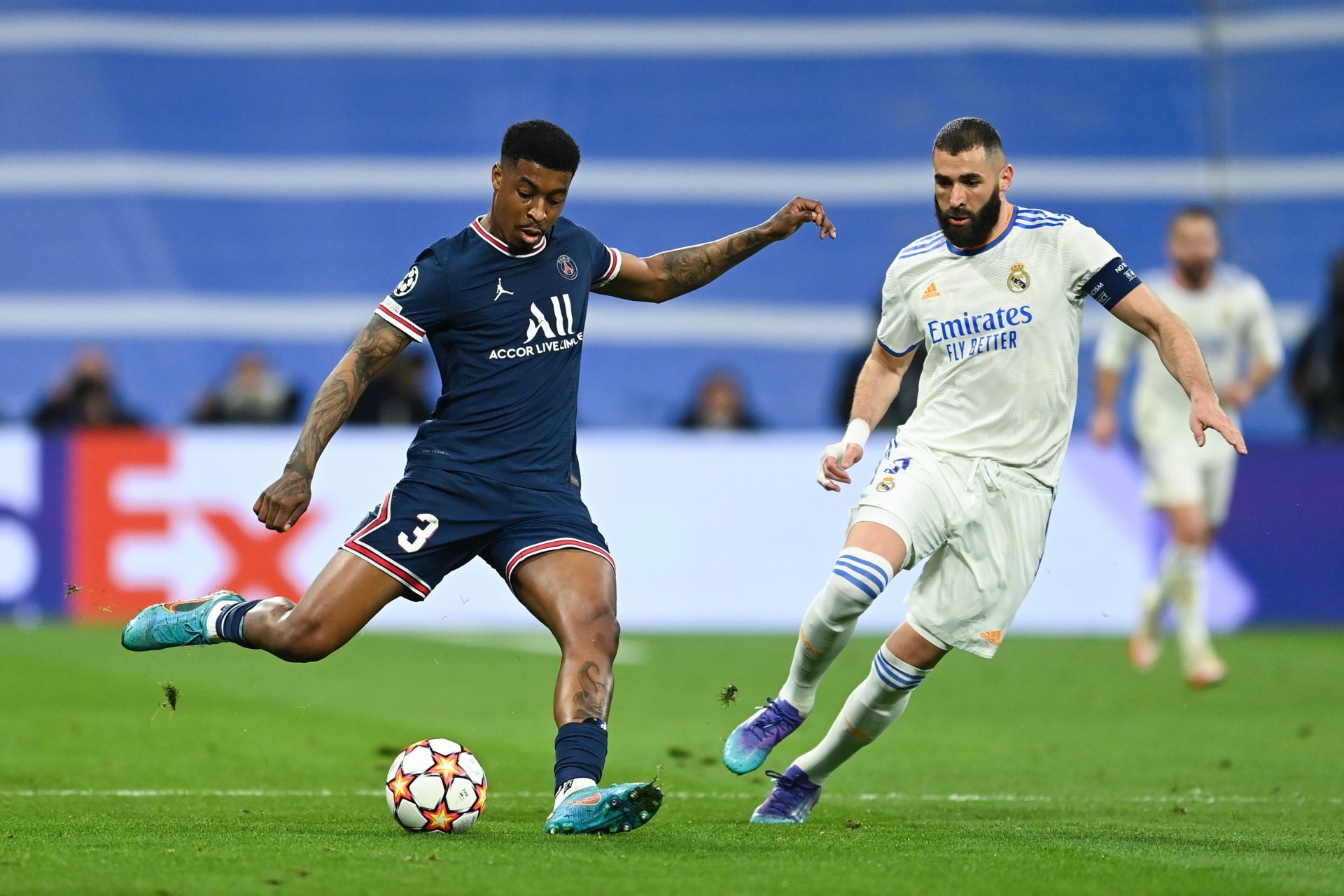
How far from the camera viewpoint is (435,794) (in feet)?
19.7

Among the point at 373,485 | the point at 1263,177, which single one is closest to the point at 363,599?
the point at 373,485

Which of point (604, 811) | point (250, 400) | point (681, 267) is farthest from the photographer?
point (250, 400)

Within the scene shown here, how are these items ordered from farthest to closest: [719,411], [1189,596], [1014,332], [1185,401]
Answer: [719,411]
[1185,401]
[1189,596]
[1014,332]

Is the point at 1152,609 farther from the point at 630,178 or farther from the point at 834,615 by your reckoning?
the point at 630,178

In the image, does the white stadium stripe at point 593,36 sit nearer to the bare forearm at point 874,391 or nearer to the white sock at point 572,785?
the bare forearm at point 874,391

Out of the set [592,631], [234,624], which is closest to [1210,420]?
[592,631]

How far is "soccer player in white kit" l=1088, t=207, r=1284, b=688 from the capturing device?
11258 mm

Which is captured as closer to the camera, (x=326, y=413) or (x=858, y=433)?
(x=326, y=413)

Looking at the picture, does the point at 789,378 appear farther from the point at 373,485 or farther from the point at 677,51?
the point at 373,485

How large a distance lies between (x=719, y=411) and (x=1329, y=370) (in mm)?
5151

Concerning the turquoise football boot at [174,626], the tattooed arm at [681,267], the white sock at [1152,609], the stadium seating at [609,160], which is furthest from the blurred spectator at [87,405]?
the tattooed arm at [681,267]

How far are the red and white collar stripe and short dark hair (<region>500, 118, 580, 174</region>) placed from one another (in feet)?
0.98

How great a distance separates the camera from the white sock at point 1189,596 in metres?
11.0

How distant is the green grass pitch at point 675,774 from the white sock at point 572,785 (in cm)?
17
